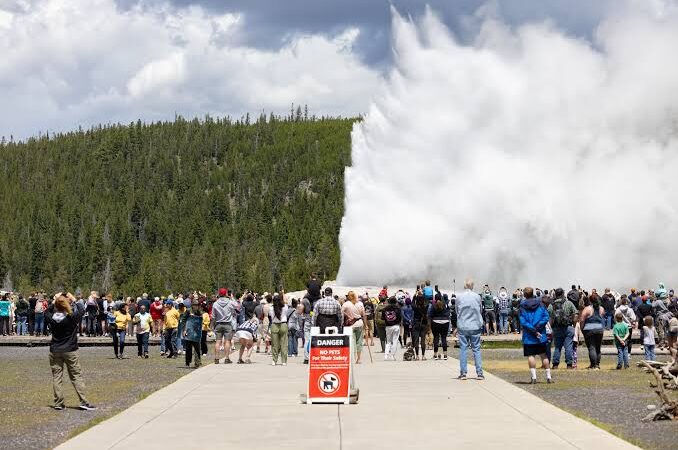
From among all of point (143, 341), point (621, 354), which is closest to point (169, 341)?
point (143, 341)

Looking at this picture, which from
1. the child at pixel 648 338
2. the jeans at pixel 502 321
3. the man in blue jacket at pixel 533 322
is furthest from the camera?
the jeans at pixel 502 321

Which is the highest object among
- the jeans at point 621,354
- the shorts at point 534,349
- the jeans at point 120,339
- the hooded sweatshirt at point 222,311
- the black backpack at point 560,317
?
the hooded sweatshirt at point 222,311

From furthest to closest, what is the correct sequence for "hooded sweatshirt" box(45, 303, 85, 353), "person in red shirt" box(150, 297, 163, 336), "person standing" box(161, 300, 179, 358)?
"person in red shirt" box(150, 297, 163, 336), "person standing" box(161, 300, 179, 358), "hooded sweatshirt" box(45, 303, 85, 353)

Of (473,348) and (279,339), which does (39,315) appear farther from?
(473,348)

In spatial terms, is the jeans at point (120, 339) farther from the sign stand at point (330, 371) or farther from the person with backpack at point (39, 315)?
the sign stand at point (330, 371)

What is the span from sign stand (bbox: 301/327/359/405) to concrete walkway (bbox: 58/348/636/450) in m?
0.34

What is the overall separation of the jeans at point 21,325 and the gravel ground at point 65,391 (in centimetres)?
1402

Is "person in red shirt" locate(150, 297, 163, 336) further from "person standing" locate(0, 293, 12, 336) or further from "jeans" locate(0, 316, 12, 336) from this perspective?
"jeans" locate(0, 316, 12, 336)

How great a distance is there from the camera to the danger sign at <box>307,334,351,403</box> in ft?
56.0

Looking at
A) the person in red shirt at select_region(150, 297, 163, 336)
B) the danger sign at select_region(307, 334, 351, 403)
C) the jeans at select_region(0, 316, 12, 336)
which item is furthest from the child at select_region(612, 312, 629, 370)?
the jeans at select_region(0, 316, 12, 336)

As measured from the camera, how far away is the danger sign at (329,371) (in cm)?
1708

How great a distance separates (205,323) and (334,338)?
14586 mm

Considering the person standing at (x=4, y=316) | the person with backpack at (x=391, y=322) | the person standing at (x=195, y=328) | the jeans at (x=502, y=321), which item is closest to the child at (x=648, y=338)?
the person with backpack at (x=391, y=322)

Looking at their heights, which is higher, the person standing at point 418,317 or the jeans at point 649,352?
the person standing at point 418,317
